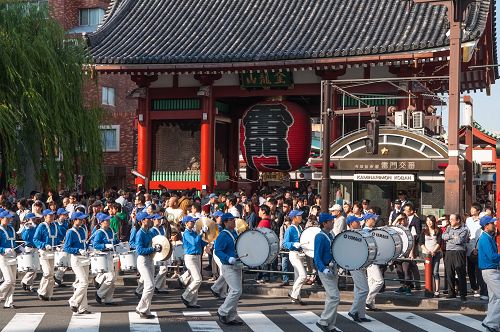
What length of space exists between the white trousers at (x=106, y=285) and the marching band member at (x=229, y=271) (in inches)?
95.3

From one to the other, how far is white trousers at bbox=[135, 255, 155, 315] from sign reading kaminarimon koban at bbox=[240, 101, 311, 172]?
1369 cm

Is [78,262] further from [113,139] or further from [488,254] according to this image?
[113,139]

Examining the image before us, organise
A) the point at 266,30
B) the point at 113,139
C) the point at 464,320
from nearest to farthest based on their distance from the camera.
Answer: the point at 464,320, the point at 266,30, the point at 113,139

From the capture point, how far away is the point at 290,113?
1056 inches

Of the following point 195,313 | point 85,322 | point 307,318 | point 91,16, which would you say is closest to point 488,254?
point 307,318

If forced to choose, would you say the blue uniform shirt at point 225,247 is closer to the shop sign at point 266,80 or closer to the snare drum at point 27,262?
the snare drum at point 27,262

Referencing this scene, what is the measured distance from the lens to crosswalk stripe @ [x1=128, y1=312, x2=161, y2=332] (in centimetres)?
1191


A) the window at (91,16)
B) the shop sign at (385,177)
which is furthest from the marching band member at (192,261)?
the window at (91,16)

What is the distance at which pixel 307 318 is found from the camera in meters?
13.2

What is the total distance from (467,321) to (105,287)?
631 centimetres

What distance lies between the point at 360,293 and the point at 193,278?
10.0 feet

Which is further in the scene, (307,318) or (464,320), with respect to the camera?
(464,320)

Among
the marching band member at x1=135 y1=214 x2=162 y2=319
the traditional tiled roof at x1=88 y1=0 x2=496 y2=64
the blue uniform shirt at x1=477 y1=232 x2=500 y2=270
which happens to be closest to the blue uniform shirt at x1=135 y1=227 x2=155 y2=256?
the marching band member at x1=135 y1=214 x2=162 y2=319

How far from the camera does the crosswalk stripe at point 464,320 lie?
12.7m
